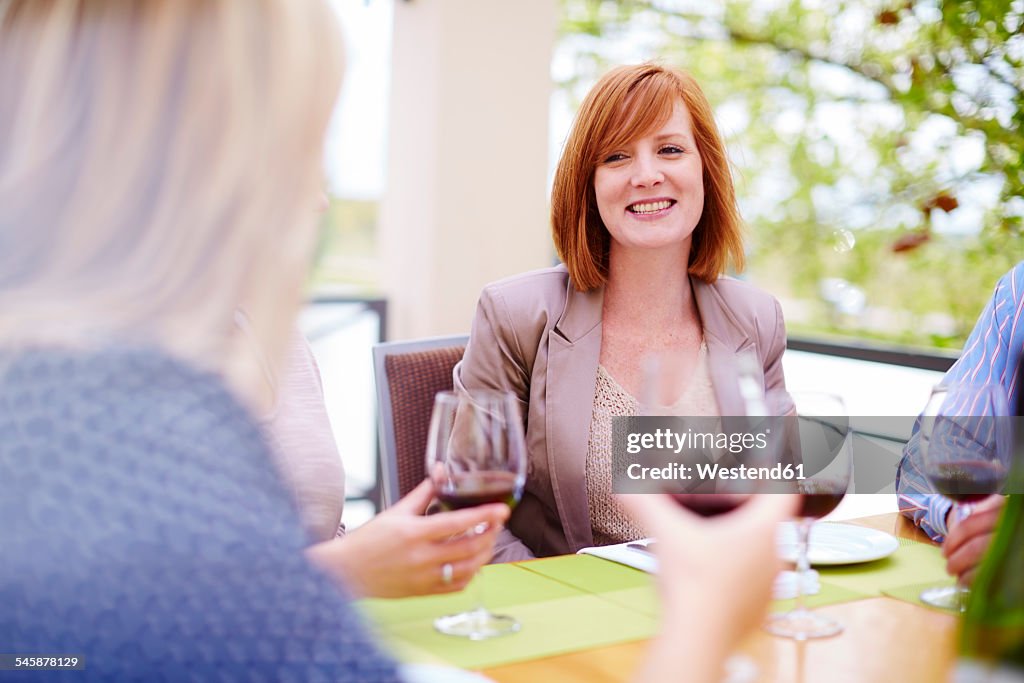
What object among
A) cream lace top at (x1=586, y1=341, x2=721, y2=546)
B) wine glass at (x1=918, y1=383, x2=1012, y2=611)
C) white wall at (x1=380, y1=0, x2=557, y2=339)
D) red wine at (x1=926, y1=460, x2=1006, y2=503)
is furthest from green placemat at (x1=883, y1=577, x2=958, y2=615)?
white wall at (x1=380, y1=0, x2=557, y2=339)

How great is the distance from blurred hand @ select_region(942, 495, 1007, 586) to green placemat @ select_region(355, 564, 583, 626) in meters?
0.44

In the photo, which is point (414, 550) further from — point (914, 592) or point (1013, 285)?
point (1013, 285)

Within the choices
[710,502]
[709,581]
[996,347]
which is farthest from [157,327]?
[996,347]

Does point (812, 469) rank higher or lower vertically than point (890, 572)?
higher

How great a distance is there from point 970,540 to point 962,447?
0.14 meters

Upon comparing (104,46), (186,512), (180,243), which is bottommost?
(186,512)

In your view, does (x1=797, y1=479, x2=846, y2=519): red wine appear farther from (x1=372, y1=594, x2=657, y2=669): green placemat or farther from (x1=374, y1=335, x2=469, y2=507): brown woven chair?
(x1=374, y1=335, x2=469, y2=507): brown woven chair

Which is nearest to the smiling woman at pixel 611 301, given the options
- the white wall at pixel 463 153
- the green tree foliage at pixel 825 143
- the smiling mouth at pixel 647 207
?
the smiling mouth at pixel 647 207

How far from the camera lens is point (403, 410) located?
204 cm

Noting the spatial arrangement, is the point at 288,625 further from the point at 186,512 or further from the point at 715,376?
the point at 715,376

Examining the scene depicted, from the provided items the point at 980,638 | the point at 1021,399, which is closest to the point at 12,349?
the point at 980,638

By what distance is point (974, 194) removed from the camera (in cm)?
378

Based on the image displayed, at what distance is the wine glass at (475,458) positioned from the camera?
1.12 metres

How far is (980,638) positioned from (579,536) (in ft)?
4.29
